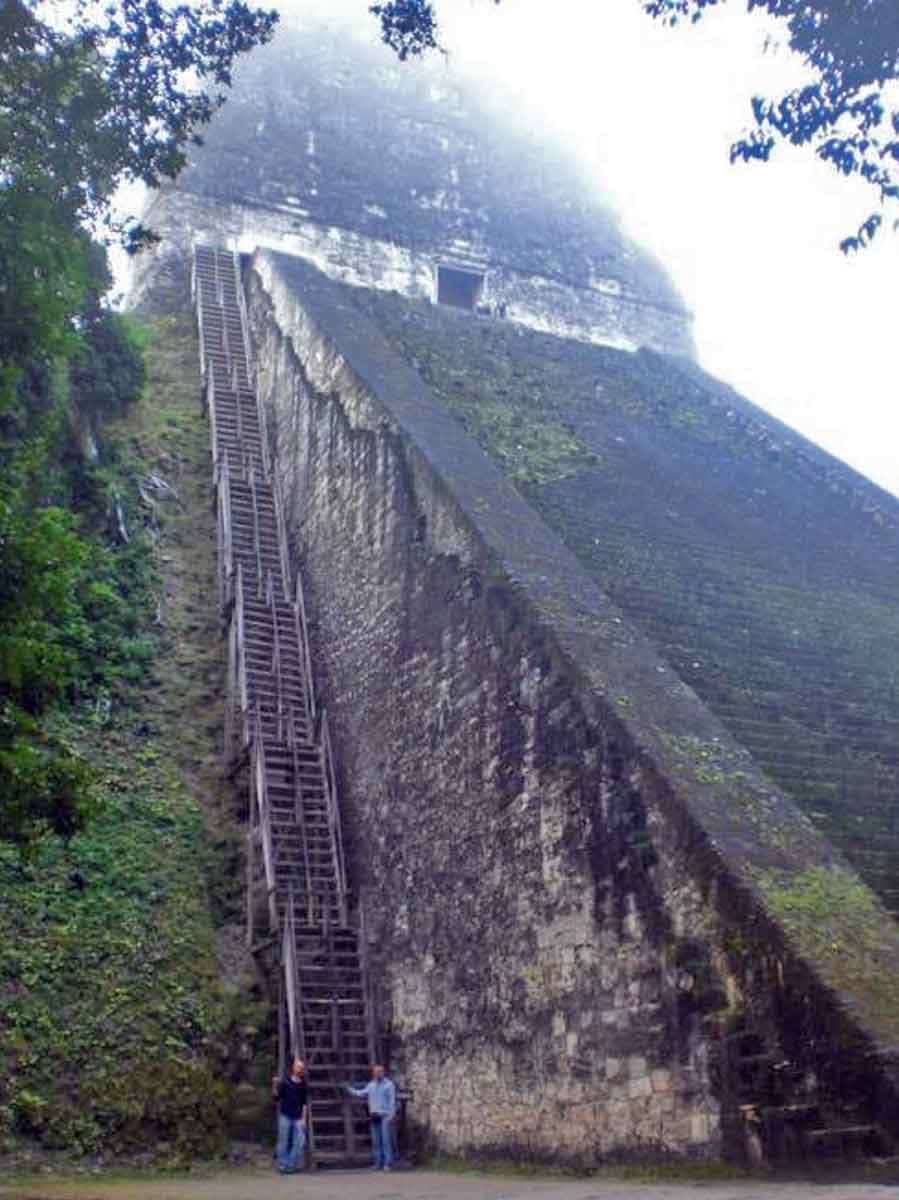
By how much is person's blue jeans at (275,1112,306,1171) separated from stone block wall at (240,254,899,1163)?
949mm

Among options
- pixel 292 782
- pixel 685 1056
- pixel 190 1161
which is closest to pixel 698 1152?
pixel 685 1056

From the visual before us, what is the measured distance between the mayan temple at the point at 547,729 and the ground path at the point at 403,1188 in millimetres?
266

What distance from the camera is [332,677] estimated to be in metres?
11.2

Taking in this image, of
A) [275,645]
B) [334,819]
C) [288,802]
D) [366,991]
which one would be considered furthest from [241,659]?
[366,991]

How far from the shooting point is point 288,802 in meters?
10.3

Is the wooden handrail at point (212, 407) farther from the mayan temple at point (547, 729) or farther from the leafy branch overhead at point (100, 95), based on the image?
the leafy branch overhead at point (100, 95)

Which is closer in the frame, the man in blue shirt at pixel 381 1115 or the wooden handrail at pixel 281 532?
the man in blue shirt at pixel 381 1115

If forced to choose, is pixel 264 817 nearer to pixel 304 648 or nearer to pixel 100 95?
pixel 304 648

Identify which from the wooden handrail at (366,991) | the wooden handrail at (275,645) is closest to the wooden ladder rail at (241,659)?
the wooden handrail at (275,645)

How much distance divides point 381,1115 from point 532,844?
2008mm

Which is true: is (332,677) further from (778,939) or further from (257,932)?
(778,939)

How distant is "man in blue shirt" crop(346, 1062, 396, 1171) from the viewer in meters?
8.02

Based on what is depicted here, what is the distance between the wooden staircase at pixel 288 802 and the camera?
870cm

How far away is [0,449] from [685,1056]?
18.3 ft
